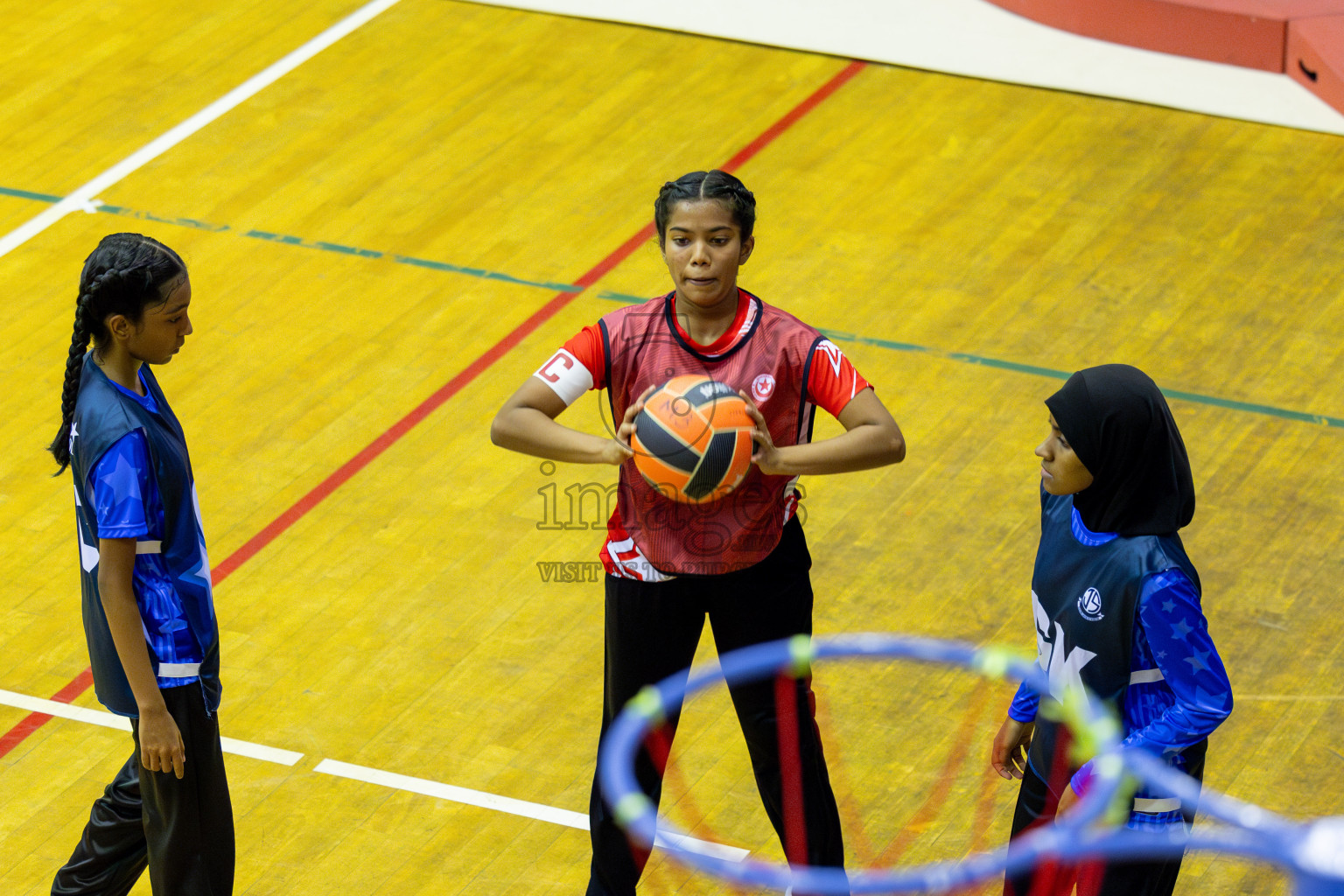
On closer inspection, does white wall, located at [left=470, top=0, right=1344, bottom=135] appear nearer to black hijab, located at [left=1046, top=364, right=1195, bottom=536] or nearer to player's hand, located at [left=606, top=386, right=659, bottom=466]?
black hijab, located at [left=1046, top=364, right=1195, bottom=536]

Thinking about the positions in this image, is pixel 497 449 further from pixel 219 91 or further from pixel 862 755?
pixel 219 91

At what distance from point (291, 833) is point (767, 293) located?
391cm

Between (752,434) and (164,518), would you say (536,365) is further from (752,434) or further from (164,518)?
(752,434)

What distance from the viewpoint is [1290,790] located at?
5.74 meters

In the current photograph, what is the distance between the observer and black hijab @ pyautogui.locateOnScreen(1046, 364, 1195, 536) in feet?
13.1

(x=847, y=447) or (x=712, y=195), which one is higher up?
(x=712, y=195)

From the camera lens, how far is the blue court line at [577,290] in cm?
779

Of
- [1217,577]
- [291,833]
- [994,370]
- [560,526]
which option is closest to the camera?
[291,833]

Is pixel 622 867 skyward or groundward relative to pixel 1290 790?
skyward

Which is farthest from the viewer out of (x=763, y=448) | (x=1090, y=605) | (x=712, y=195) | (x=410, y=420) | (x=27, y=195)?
(x=27, y=195)

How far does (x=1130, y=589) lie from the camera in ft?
13.2

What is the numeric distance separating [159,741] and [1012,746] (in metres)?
2.09

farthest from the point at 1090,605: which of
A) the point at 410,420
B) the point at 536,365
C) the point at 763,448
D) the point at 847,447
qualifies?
the point at 536,365

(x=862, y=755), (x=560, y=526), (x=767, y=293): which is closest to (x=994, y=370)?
(x=767, y=293)
